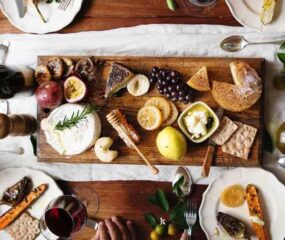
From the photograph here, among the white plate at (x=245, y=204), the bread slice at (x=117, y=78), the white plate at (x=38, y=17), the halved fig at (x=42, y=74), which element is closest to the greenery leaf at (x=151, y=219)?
the white plate at (x=245, y=204)

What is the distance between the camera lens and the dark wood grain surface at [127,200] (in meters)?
1.48

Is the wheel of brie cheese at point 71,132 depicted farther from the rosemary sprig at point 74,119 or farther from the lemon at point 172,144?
the lemon at point 172,144

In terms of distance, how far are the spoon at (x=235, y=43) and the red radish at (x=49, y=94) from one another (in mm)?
462

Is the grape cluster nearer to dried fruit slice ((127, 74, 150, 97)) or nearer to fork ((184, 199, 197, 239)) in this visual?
dried fruit slice ((127, 74, 150, 97))

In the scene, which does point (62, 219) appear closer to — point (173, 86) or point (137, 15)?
point (173, 86)

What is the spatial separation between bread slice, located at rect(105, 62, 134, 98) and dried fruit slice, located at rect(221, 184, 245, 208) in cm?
40

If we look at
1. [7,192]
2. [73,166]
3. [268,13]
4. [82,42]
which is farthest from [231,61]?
[7,192]

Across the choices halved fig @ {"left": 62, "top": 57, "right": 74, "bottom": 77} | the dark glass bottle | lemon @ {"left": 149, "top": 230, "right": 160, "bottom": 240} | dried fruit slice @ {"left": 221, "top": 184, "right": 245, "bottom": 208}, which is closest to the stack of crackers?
dried fruit slice @ {"left": 221, "top": 184, "right": 245, "bottom": 208}

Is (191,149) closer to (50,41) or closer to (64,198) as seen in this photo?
(64,198)

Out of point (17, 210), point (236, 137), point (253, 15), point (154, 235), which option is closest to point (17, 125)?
point (17, 210)

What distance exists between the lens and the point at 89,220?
1486mm

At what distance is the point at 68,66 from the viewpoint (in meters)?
1.42

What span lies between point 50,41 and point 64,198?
1.47 ft

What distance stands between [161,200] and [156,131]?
0.20 metres
